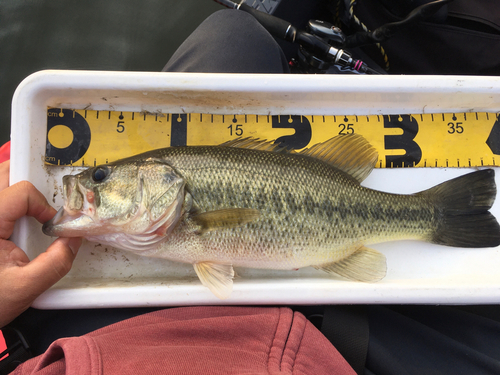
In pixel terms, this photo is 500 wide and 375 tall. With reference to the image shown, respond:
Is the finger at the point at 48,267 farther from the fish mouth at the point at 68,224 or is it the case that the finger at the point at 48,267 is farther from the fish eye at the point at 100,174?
the fish eye at the point at 100,174

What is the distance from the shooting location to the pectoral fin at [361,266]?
1.41 metres

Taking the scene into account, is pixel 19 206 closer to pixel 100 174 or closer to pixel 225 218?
pixel 100 174

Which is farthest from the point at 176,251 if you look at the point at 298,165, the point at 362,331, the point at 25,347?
the point at 362,331

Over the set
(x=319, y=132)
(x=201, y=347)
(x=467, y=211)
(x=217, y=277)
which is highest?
(x=319, y=132)

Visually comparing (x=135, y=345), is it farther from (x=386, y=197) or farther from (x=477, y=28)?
(x=477, y=28)

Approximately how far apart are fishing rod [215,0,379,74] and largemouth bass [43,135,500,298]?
699mm

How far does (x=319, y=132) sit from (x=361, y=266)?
729 mm

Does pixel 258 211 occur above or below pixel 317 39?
below

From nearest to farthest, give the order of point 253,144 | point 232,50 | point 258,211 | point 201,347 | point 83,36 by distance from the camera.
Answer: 1. point 201,347
2. point 258,211
3. point 253,144
4. point 232,50
5. point 83,36

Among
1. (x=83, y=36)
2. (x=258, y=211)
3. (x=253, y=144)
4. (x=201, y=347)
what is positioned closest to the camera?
(x=201, y=347)

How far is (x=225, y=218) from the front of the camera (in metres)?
1.22

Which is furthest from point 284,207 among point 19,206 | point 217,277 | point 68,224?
point 19,206

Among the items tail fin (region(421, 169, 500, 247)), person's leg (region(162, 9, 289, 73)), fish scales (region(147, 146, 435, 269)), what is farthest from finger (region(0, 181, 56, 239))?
tail fin (region(421, 169, 500, 247))

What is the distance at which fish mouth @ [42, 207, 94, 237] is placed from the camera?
120 cm
